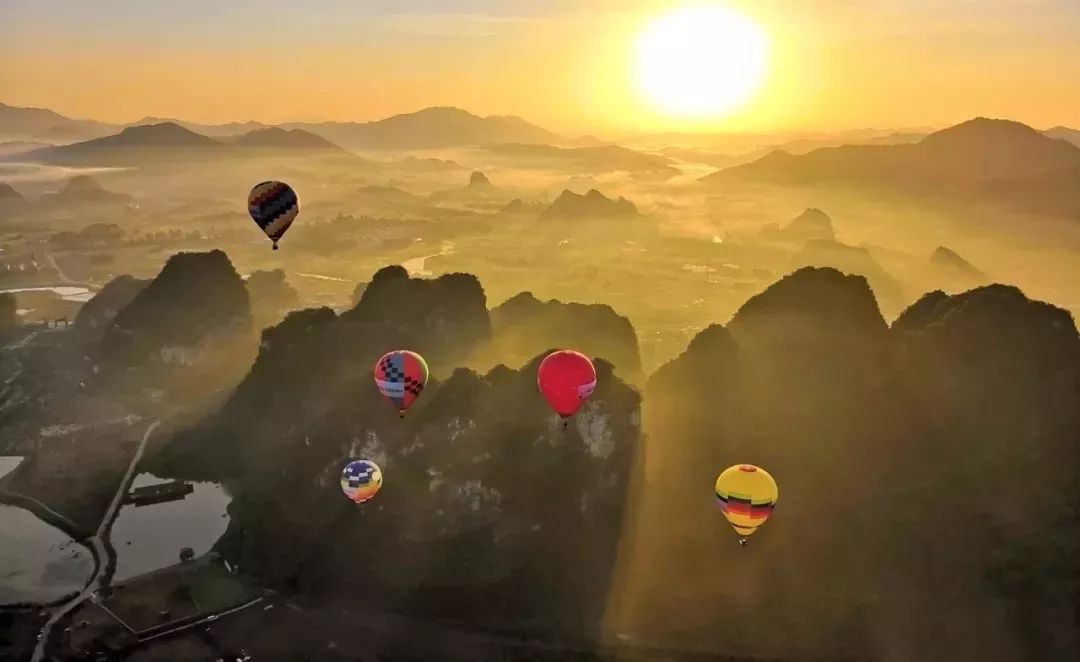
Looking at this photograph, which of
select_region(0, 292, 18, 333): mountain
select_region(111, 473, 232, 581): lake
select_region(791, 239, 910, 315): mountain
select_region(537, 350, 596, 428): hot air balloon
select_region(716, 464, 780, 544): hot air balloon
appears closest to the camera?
select_region(716, 464, 780, 544): hot air balloon

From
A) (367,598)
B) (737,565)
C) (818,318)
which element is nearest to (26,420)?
(367,598)

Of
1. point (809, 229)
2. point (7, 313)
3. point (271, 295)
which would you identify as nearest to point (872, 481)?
point (271, 295)

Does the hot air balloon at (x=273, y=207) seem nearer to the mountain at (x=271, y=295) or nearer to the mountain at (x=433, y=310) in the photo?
the mountain at (x=433, y=310)

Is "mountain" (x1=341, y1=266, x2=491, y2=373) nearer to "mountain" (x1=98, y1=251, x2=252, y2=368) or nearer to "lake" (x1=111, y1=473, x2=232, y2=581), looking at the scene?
"lake" (x1=111, y1=473, x2=232, y2=581)

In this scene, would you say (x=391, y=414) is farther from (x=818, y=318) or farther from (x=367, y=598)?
(x=818, y=318)

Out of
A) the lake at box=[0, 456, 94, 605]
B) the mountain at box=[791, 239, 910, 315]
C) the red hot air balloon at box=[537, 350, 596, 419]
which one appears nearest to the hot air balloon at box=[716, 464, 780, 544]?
the red hot air balloon at box=[537, 350, 596, 419]

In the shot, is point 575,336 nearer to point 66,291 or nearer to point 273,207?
point 273,207
